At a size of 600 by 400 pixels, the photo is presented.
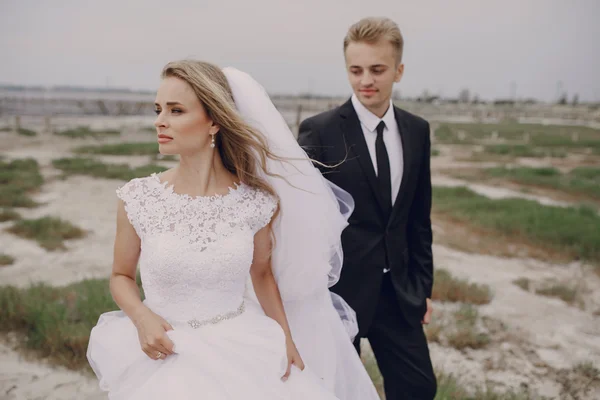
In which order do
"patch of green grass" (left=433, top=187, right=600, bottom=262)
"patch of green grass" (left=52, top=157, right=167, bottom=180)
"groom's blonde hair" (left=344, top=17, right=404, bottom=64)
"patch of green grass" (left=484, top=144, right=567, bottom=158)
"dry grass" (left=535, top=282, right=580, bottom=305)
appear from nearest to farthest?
"groom's blonde hair" (left=344, top=17, right=404, bottom=64) → "dry grass" (left=535, top=282, right=580, bottom=305) → "patch of green grass" (left=433, top=187, right=600, bottom=262) → "patch of green grass" (left=52, top=157, right=167, bottom=180) → "patch of green grass" (left=484, top=144, right=567, bottom=158)

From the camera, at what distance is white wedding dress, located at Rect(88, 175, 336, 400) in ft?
6.28

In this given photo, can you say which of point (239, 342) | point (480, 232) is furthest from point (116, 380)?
point (480, 232)

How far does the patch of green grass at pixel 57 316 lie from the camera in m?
4.34

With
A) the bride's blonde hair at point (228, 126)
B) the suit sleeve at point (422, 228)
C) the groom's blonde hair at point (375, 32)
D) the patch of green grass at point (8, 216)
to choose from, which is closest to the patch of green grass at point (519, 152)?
the patch of green grass at point (8, 216)

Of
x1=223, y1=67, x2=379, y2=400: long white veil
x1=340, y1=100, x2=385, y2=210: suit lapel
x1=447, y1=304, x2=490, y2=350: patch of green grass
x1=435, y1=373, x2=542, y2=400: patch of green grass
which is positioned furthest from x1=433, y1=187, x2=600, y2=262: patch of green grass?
x1=223, y1=67, x2=379, y2=400: long white veil

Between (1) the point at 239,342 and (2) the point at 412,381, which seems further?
(2) the point at 412,381

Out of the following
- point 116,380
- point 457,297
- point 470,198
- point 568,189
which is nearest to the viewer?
point 116,380

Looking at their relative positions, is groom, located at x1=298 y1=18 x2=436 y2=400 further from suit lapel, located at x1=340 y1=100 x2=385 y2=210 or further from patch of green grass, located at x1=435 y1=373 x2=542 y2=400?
patch of green grass, located at x1=435 y1=373 x2=542 y2=400

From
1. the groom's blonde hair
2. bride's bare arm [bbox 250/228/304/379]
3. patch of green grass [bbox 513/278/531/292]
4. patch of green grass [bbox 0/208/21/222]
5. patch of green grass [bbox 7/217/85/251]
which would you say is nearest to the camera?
bride's bare arm [bbox 250/228/304/379]

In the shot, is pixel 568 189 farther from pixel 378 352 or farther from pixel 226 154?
pixel 226 154

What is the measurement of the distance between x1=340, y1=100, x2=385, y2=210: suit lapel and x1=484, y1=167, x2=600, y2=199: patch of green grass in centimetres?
1281

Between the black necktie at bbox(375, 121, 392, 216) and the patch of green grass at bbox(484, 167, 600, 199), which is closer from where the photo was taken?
the black necktie at bbox(375, 121, 392, 216)

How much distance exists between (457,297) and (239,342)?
4.94 m

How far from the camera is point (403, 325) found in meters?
2.95
